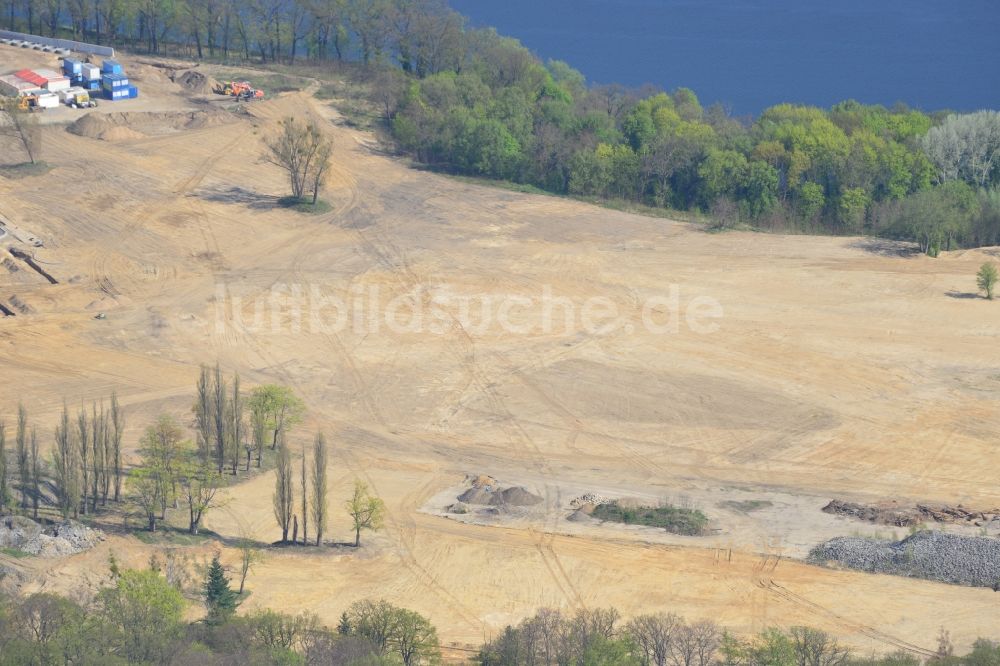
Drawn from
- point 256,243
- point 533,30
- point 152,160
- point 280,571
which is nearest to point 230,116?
point 152,160

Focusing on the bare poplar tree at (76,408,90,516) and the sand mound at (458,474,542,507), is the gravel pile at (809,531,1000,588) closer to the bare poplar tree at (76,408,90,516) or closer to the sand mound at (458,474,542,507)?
the sand mound at (458,474,542,507)

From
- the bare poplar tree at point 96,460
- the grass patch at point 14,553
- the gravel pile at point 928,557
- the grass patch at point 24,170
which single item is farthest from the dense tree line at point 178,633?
the grass patch at point 24,170

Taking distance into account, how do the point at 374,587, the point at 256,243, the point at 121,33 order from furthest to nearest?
the point at 121,33, the point at 256,243, the point at 374,587

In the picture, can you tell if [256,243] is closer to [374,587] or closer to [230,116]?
[230,116]

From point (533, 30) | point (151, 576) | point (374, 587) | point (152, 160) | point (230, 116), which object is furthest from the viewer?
point (533, 30)

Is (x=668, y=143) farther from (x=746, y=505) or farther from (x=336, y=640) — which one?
(x=336, y=640)
